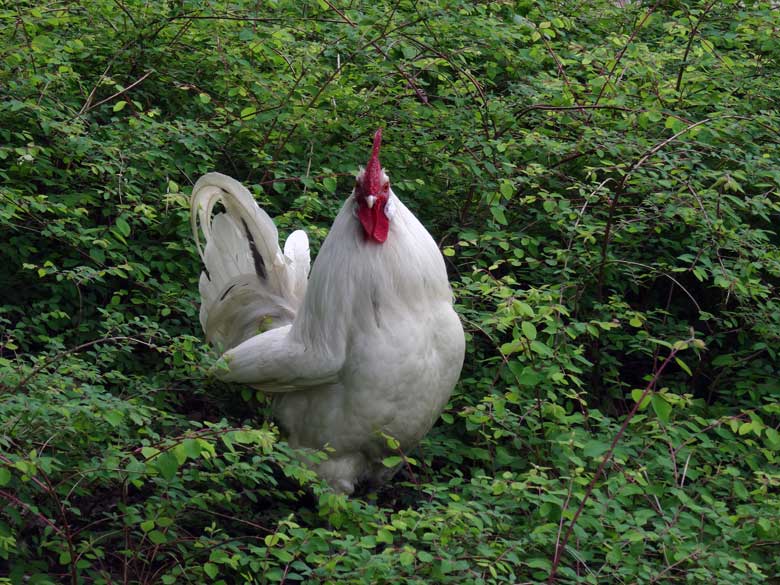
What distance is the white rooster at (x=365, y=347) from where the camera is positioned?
3990mm

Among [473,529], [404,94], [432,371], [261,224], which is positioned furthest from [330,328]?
[404,94]

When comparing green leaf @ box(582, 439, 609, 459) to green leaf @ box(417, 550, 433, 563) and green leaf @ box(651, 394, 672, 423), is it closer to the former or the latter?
green leaf @ box(651, 394, 672, 423)

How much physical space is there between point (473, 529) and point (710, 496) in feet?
3.62

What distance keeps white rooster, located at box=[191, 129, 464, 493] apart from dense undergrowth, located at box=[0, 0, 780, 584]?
0.20 meters

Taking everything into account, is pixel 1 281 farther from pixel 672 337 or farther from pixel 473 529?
pixel 672 337

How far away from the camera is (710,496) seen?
4031 mm

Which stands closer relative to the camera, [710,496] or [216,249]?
[710,496]

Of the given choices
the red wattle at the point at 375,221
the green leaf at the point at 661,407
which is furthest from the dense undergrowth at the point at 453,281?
the red wattle at the point at 375,221

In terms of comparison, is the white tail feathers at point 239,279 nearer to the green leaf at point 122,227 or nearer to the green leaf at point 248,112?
the green leaf at point 122,227

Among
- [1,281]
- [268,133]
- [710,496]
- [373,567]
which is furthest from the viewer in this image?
[268,133]

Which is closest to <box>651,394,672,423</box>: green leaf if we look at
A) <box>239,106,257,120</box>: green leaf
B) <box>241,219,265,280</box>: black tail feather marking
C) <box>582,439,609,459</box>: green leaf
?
<box>582,439,609,459</box>: green leaf

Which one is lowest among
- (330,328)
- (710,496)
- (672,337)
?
(710,496)

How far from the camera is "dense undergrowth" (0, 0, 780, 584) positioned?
360cm

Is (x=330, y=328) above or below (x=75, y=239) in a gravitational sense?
below
